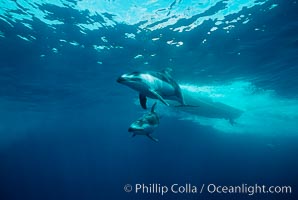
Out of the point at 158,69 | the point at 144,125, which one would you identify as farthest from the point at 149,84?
the point at 158,69

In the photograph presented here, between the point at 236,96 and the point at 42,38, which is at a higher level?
the point at 42,38

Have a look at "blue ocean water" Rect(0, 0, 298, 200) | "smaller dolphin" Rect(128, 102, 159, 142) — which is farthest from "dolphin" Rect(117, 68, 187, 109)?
"blue ocean water" Rect(0, 0, 298, 200)

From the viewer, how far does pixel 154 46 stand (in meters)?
15.7

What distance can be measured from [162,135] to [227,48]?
92.9 ft

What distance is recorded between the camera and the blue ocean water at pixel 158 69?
12266 millimetres

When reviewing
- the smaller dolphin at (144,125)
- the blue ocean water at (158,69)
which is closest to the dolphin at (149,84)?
the smaller dolphin at (144,125)

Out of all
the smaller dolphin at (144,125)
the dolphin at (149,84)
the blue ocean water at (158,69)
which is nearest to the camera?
the dolphin at (149,84)

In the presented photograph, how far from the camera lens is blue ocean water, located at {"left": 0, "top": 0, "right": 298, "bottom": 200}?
12266 millimetres

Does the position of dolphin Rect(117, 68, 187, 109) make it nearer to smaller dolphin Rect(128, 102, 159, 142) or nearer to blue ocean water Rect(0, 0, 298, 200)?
smaller dolphin Rect(128, 102, 159, 142)

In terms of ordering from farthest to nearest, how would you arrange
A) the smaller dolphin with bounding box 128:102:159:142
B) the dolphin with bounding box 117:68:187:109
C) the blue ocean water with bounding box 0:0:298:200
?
the blue ocean water with bounding box 0:0:298:200 < the smaller dolphin with bounding box 128:102:159:142 < the dolphin with bounding box 117:68:187:109

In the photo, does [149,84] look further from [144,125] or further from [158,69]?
[158,69]

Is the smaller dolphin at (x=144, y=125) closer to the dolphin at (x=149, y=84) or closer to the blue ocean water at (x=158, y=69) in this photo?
the dolphin at (x=149, y=84)

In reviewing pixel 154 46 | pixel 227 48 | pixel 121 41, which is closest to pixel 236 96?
pixel 227 48

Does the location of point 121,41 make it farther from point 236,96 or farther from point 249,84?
point 236,96
